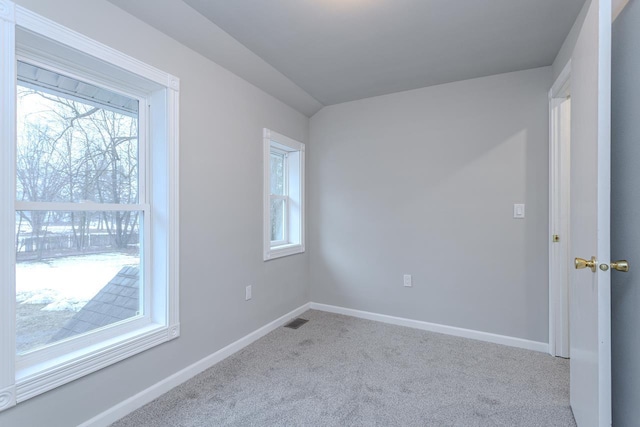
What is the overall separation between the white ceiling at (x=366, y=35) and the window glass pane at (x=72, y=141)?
0.56m

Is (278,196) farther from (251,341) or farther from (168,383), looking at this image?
(168,383)

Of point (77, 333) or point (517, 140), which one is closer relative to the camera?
Answer: point (77, 333)

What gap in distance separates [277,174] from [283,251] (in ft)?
2.92

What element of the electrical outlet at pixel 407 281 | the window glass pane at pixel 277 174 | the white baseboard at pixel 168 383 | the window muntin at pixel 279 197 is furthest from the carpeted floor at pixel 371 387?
the window glass pane at pixel 277 174

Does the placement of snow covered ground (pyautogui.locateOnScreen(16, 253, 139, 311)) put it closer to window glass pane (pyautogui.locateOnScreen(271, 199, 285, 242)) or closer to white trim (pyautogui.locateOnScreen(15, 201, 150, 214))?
white trim (pyautogui.locateOnScreen(15, 201, 150, 214))

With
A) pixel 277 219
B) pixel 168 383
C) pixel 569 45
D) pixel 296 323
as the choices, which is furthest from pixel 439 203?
pixel 168 383

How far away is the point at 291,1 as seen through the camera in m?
1.75

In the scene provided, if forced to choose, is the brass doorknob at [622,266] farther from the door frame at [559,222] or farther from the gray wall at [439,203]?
the gray wall at [439,203]

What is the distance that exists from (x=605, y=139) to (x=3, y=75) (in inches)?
97.7

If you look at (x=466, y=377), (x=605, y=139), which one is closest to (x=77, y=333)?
(x=466, y=377)

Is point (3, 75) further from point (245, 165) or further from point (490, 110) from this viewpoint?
point (490, 110)

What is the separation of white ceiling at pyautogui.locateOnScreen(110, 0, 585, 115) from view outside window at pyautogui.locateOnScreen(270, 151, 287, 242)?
2.70 ft

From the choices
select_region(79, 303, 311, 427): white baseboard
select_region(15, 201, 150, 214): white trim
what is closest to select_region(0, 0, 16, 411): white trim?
select_region(15, 201, 150, 214): white trim

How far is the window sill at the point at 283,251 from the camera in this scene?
2920 mm
